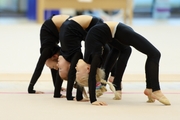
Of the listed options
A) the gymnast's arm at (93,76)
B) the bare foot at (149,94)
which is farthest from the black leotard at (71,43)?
the bare foot at (149,94)

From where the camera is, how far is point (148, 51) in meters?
3.68

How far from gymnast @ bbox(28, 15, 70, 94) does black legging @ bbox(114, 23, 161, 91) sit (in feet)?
2.30

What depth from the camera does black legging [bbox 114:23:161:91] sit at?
12.1 ft

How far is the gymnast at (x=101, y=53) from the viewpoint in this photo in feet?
11.8

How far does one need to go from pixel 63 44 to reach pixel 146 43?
0.71 metres

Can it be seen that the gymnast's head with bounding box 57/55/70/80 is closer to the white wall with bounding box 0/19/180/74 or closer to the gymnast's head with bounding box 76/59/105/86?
the gymnast's head with bounding box 76/59/105/86

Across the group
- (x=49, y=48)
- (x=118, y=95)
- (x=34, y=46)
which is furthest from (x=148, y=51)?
(x=34, y=46)

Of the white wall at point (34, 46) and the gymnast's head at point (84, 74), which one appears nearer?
the gymnast's head at point (84, 74)

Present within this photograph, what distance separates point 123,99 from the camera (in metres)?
3.99

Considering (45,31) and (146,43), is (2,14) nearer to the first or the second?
(45,31)

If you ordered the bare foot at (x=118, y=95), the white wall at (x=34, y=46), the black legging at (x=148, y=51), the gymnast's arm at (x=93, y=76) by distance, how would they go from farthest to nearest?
the white wall at (x=34, y=46)
the bare foot at (x=118, y=95)
the black legging at (x=148, y=51)
the gymnast's arm at (x=93, y=76)

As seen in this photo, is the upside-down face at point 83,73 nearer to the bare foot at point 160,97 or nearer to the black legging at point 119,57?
the black legging at point 119,57

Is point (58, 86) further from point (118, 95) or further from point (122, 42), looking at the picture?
point (122, 42)

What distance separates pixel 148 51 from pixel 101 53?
377 mm
